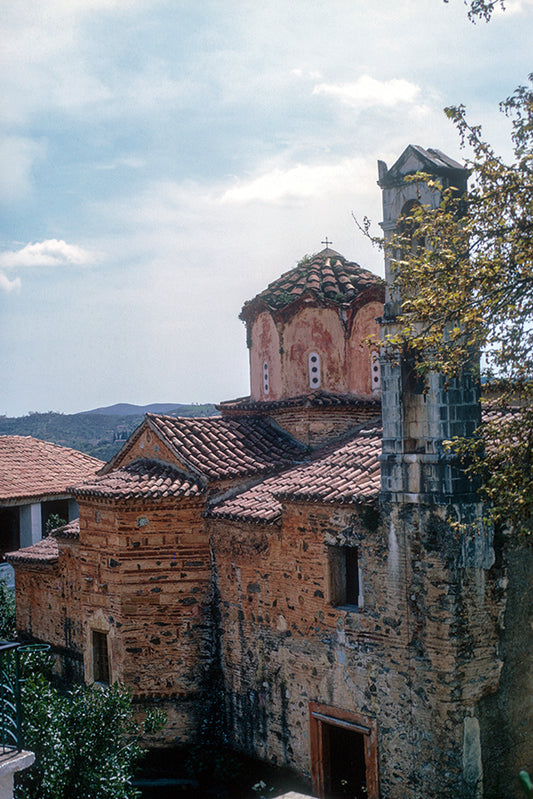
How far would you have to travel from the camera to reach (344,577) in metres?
9.15

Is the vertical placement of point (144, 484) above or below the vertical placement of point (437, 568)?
above

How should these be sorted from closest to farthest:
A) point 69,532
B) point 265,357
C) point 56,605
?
point 69,532 → point 265,357 → point 56,605

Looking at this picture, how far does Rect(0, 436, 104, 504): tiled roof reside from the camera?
59.2 feet

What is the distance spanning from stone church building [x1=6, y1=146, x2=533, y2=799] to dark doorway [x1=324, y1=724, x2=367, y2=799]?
30 mm

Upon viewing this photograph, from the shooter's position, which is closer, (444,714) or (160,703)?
(444,714)

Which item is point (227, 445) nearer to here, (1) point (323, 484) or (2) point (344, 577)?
(1) point (323, 484)

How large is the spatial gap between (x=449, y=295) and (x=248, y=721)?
7.02 m

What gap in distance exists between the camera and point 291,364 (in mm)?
12719

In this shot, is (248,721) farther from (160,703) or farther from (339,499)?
(339,499)

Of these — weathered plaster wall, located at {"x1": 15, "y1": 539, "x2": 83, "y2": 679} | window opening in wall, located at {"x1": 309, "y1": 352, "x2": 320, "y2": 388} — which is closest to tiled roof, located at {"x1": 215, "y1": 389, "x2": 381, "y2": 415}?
window opening in wall, located at {"x1": 309, "y1": 352, "x2": 320, "y2": 388}

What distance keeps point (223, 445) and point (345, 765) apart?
16.2 ft

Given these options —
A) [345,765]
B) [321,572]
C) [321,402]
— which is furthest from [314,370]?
[345,765]

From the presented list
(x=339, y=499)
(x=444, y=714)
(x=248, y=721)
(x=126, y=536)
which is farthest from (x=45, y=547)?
(x=444, y=714)

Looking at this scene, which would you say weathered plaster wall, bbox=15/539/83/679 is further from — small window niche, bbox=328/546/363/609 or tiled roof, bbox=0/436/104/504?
small window niche, bbox=328/546/363/609
